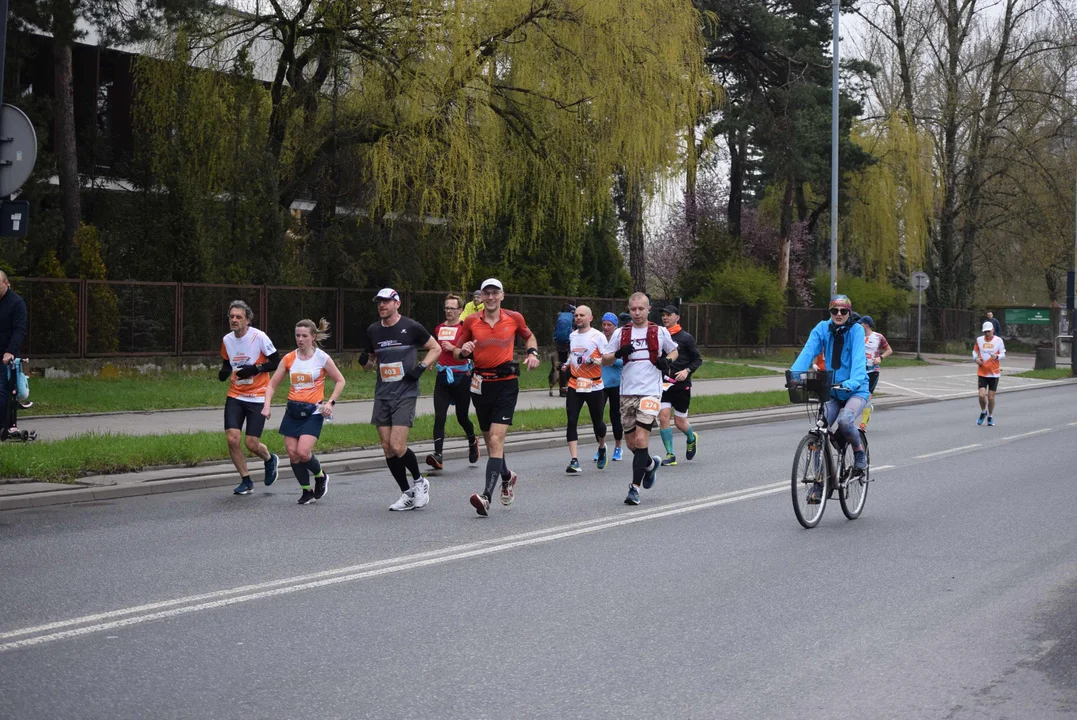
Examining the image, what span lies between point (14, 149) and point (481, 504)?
15.6ft

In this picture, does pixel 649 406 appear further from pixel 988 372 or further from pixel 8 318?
pixel 988 372

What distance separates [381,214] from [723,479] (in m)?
15.1

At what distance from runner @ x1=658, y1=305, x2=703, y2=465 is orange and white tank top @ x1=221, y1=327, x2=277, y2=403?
4.49m

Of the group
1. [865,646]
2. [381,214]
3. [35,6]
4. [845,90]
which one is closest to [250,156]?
[381,214]

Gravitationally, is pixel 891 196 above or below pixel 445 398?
above

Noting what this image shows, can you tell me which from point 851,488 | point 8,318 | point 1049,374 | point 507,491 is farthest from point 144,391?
point 1049,374

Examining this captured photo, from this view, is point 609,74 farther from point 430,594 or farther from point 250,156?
point 430,594

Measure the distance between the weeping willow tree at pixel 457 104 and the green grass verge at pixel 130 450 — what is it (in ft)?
29.6

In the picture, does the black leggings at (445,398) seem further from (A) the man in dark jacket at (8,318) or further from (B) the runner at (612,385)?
(A) the man in dark jacket at (8,318)

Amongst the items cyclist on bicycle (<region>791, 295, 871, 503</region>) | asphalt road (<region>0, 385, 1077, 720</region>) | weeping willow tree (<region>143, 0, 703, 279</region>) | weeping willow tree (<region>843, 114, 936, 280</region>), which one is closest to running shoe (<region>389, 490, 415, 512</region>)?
asphalt road (<region>0, 385, 1077, 720</region>)

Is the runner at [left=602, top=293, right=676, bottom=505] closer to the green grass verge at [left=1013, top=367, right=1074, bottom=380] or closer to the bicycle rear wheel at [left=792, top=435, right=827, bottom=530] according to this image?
the bicycle rear wheel at [left=792, top=435, right=827, bottom=530]

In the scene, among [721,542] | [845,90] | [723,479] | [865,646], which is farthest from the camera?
[845,90]

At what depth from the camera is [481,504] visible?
10023 mm

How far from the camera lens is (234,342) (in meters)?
11.5
